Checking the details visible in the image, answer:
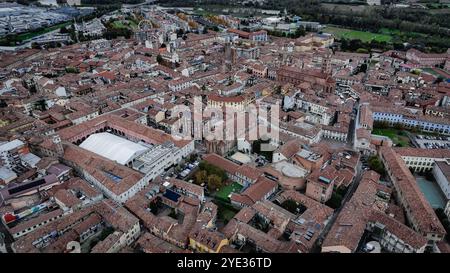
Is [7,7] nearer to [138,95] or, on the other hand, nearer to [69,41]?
[69,41]

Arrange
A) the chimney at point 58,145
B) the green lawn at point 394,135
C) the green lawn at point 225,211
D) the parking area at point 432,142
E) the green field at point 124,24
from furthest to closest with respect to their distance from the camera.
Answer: the green field at point 124,24 < the green lawn at point 394,135 < the parking area at point 432,142 < the chimney at point 58,145 < the green lawn at point 225,211

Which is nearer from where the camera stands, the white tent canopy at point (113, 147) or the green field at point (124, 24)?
the white tent canopy at point (113, 147)

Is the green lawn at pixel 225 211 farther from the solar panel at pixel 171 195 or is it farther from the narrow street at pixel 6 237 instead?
the narrow street at pixel 6 237

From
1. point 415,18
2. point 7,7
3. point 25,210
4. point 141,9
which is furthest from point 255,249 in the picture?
point 7,7

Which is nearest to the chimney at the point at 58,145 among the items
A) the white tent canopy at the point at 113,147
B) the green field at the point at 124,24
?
the white tent canopy at the point at 113,147

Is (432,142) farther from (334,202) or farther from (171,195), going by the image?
(171,195)
